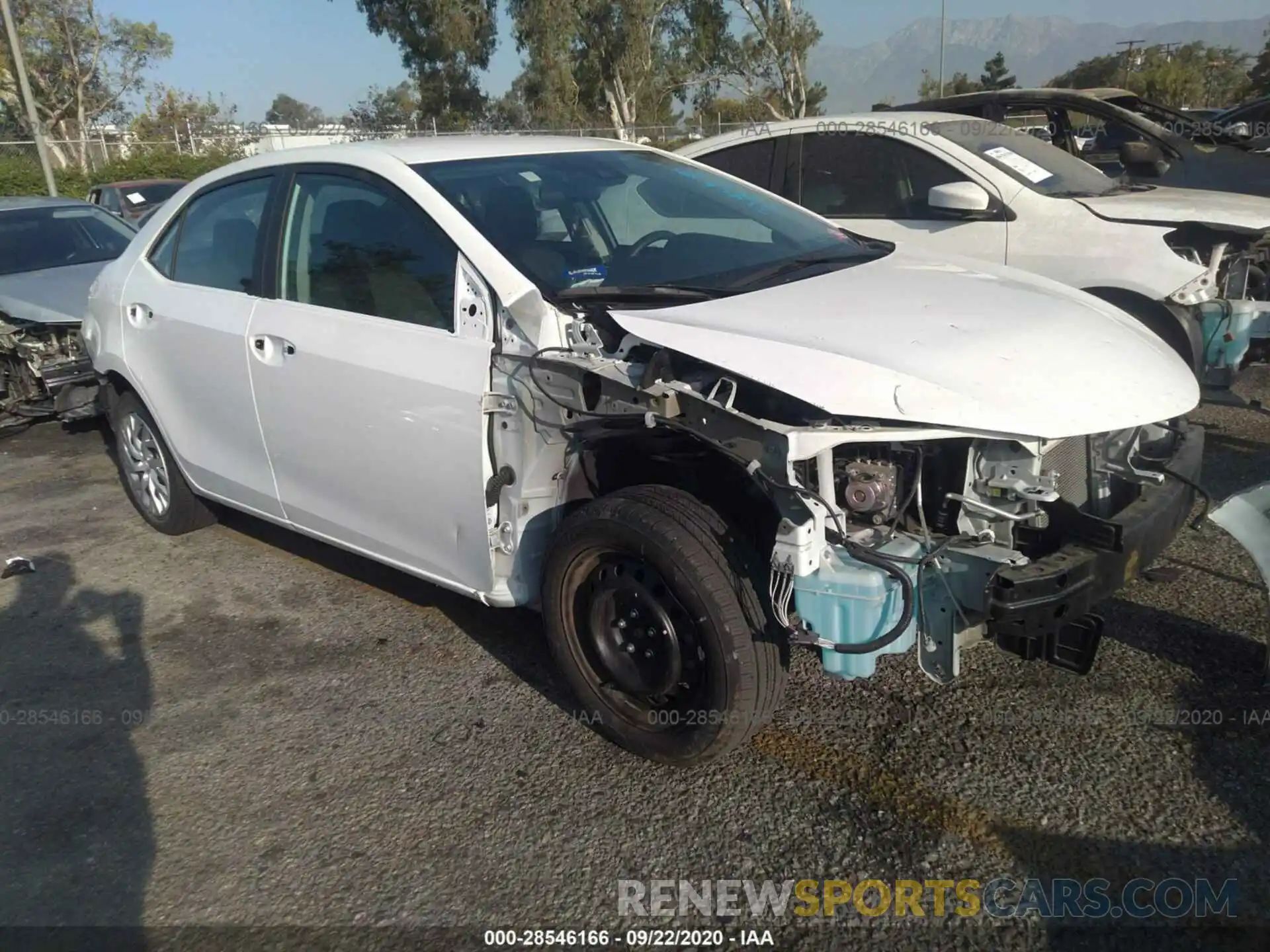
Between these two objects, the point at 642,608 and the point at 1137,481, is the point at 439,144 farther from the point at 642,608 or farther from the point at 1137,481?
the point at 1137,481

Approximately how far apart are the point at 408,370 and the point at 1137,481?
90.6 inches

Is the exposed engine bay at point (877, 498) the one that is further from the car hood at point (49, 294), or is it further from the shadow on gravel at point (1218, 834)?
the car hood at point (49, 294)

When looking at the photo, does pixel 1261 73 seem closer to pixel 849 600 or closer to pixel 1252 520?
pixel 1252 520

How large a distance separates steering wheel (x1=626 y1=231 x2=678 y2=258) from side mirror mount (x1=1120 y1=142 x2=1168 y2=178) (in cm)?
497

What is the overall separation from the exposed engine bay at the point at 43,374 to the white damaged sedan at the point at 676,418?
119 inches

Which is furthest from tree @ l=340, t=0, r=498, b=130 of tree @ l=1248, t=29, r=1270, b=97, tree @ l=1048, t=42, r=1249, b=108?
tree @ l=1248, t=29, r=1270, b=97

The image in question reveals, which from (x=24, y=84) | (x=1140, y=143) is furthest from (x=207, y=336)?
(x=24, y=84)

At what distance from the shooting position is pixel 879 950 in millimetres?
2320

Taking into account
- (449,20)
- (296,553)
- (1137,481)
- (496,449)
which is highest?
(449,20)

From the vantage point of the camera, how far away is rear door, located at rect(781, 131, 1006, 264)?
18.5 feet

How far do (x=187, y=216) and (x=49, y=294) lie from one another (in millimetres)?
3199

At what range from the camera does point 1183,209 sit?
532cm

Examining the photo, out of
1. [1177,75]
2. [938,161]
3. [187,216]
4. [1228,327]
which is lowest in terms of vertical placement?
[1228,327]

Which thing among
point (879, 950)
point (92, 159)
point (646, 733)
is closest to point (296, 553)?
point (646, 733)
